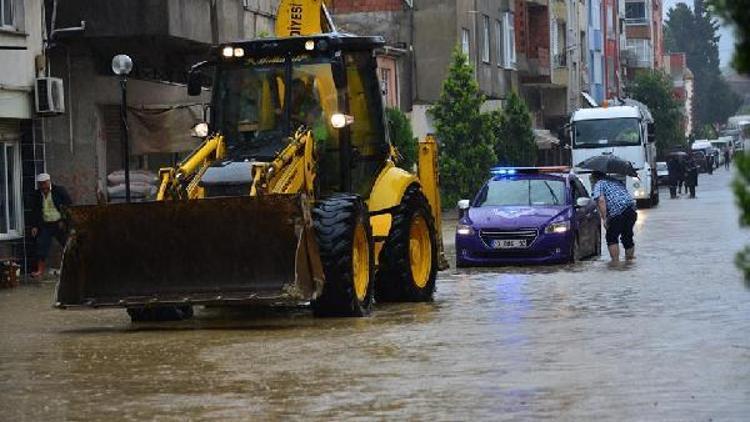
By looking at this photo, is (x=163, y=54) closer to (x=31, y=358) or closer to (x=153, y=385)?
(x=31, y=358)

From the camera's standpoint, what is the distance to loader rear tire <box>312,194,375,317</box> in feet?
57.4

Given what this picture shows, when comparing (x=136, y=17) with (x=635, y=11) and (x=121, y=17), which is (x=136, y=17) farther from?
(x=635, y=11)

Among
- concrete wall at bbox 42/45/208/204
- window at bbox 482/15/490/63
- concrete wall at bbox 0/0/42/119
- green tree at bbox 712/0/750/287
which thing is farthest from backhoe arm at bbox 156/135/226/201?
window at bbox 482/15/490/63

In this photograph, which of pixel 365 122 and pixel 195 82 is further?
pixel 365 122

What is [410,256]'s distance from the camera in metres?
20.2

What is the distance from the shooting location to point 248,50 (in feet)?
63.8

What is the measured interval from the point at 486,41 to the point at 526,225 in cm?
3977

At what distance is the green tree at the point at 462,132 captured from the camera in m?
55.6

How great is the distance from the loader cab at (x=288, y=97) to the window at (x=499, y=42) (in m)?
48.5

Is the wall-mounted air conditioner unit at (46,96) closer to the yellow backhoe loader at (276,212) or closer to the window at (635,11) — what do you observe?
the yellow backhoe loader at (276,212)

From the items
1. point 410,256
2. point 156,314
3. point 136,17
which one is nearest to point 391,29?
point 136,17

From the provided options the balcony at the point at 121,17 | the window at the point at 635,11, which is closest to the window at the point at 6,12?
the balcony at the point at 121,17

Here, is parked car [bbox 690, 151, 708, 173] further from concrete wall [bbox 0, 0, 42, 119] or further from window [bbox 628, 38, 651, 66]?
concrete wall [bbox 0, 0, 42, 119]

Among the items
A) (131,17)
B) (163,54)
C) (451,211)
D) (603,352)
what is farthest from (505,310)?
(451,211)
